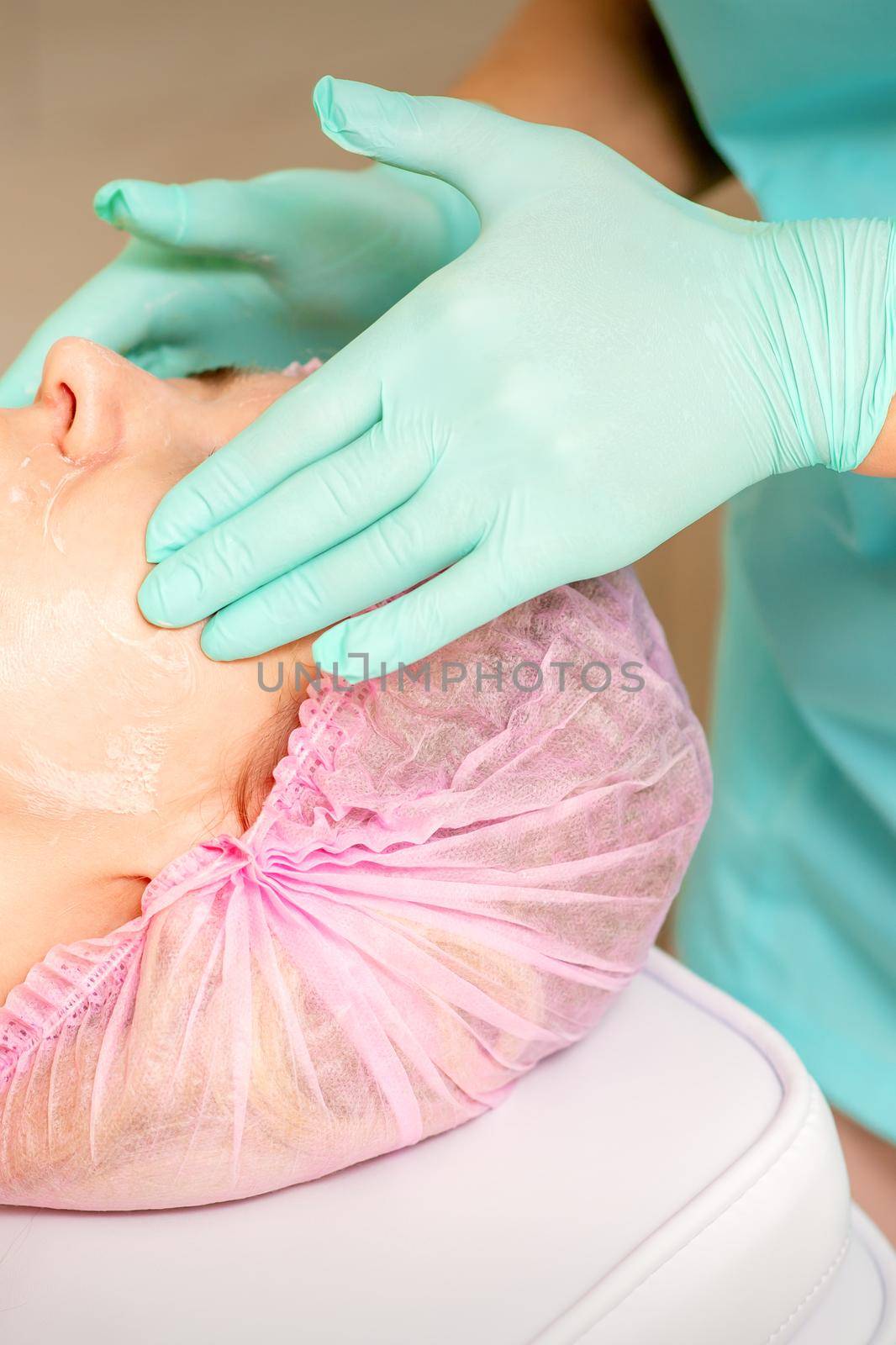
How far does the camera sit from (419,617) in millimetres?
797

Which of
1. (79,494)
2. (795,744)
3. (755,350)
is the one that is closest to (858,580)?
(795,744)

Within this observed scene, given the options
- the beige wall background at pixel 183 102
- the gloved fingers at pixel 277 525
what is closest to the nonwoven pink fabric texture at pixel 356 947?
the gloved fingers at pixel 277 525

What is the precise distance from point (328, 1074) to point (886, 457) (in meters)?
0.59

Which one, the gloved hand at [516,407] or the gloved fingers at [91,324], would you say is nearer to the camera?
the gloved hand at [516,407]

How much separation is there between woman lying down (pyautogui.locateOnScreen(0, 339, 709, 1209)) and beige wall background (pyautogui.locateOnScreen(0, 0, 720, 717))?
1536 mm

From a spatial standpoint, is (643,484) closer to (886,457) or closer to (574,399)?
(574,399)

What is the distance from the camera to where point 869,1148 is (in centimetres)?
123

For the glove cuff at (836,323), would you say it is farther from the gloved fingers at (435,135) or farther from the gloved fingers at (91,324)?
the gloved fingers at (91,324)

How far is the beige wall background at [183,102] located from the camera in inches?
94.6

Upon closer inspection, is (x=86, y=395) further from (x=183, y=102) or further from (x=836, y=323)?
(x=183, y=102)

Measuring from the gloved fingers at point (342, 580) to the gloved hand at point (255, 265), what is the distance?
0.42 m

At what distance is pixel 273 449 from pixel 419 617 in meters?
0.16

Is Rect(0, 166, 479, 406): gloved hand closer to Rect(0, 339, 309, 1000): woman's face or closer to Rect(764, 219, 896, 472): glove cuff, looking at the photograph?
Rect(0, 339, 309, 1000): woman's face

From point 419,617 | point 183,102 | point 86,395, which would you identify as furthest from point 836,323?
point 183,102
